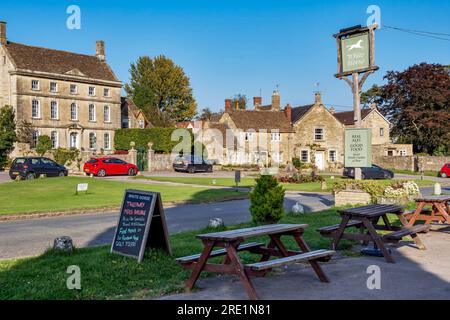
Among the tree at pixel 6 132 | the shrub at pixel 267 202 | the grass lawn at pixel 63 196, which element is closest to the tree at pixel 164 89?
the tree at pixel 6 132

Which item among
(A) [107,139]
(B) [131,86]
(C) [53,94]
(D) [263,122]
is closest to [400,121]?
(D) [263,122]

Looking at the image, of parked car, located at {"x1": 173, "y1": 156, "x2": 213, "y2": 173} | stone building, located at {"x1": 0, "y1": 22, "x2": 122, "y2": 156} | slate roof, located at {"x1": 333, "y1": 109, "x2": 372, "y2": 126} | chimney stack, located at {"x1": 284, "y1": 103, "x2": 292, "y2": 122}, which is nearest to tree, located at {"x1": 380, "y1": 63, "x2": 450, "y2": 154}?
slate roof, located at {"x1": 333, "y1": 109, "x2": 372, "y2": 126}

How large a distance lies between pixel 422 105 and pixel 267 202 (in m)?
56.9

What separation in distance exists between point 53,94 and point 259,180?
47655 mm

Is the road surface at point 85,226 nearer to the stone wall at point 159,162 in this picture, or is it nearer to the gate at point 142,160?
the gate at point 142,160

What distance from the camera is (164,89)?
91.1 meters

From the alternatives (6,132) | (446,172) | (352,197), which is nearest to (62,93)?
(6,132)

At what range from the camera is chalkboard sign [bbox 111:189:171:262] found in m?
8.64

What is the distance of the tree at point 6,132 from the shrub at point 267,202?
39844mm

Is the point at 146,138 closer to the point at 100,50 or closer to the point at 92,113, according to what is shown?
the point at 92,113

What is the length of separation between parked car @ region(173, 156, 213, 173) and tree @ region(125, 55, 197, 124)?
1564 inches

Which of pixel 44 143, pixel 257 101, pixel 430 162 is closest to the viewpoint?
pixel 44 143
